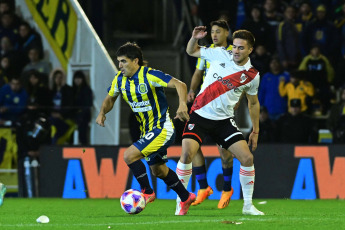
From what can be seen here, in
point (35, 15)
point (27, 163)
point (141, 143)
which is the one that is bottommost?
point (27, 163)

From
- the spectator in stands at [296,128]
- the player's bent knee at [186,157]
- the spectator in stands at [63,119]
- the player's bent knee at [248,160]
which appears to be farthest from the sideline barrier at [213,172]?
the player's bent knee at [248,160]

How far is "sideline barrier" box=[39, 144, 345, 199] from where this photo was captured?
11.7 m

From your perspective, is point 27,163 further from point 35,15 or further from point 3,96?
point 35,15

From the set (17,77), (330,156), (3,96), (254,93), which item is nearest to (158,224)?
(254,93)

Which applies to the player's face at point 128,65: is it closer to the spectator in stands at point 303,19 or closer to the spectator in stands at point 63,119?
the spectator in stands at point 63,119

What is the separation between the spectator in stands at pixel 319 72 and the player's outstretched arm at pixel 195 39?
5602mm

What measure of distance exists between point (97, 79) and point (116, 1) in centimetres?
579

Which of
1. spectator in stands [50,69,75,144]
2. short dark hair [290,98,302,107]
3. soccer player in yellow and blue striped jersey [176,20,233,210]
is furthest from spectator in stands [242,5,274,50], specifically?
soccer player in yellow and blue striped jersey [176,20,233,210]

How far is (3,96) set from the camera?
1348cm

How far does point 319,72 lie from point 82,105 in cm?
391

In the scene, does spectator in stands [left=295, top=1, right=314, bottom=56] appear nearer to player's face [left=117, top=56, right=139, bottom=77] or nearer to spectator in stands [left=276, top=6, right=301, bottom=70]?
spectator in stands [left=276, top=6, right=301, bottom=70]

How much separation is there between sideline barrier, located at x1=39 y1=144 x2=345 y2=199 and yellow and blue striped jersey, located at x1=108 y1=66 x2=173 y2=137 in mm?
3596

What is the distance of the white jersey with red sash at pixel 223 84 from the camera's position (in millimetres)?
8234

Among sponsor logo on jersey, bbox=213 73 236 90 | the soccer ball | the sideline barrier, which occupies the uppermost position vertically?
sponsor logo on jersey, bbox=213 73 236 90
